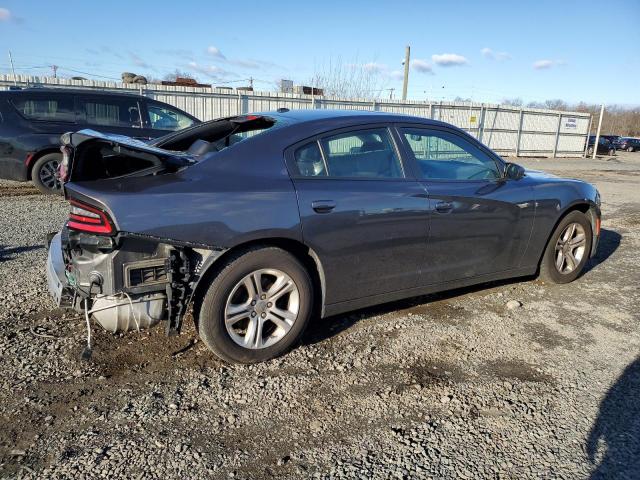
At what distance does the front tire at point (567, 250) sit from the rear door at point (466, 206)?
52 cm

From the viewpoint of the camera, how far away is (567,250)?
474cm

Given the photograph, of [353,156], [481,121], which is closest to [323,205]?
[353,156]

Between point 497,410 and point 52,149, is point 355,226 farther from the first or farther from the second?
point 52,149

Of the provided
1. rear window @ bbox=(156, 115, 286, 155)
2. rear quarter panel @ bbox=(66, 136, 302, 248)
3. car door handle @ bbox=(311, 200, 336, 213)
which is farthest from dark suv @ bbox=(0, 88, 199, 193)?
car door handle @ bbox=(311, 200, 336, 213)

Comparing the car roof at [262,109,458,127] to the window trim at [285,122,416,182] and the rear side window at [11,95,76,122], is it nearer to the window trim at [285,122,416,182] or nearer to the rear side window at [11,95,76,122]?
the window trim at [285,122,416,182]

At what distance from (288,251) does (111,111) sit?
681 cm

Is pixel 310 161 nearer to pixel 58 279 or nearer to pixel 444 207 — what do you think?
pixel 444 207

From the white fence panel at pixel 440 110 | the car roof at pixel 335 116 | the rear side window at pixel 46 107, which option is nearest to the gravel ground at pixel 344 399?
the car roof at pixel 335 116

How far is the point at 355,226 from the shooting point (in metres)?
3.18

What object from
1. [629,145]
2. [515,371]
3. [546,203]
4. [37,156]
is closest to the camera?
[515,371]

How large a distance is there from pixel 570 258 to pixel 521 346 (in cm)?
176

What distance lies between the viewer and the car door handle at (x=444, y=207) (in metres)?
3.55

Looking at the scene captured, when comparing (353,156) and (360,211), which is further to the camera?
(353,156)

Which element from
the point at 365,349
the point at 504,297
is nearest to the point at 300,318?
the point at 365,349
